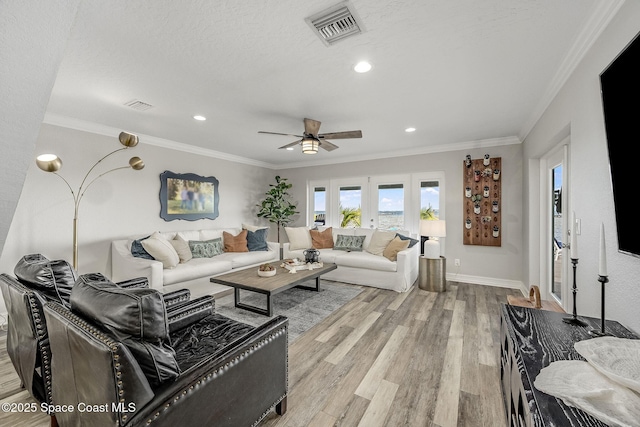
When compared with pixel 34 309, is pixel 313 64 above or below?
above

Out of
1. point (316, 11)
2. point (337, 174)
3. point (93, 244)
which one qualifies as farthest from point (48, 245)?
point (337, 174)

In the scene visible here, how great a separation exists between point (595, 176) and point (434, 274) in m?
2.63

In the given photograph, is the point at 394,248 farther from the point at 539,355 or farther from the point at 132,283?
the point at 132,283

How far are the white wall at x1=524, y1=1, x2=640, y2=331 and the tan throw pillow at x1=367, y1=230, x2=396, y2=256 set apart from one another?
2.75 m

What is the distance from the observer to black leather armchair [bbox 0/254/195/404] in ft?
4.99

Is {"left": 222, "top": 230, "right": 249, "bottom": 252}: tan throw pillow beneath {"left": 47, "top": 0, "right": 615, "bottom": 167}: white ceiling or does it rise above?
→ beneath

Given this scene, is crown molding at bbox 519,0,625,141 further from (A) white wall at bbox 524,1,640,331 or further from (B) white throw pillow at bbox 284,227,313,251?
(B) white throw pillow at bbox 284,227,313,251

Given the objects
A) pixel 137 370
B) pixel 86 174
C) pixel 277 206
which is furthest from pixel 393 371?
pixel 277 206

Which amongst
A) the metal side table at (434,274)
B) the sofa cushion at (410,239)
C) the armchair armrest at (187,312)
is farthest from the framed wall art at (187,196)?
the metal side table at (434,274)

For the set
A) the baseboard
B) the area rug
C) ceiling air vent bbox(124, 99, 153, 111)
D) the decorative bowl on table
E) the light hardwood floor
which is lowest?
the light hardwood floor

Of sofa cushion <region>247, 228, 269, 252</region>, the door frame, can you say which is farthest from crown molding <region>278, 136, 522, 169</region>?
sofa cushion <region>247, 228, 269, 252</region>

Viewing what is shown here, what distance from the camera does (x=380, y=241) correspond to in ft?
15.7

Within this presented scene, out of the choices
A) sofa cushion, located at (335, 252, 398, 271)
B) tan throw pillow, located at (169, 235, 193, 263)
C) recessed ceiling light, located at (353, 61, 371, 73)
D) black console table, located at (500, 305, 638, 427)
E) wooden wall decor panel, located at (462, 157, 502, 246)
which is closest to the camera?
black console table, located at (500, 305, 638, 427)

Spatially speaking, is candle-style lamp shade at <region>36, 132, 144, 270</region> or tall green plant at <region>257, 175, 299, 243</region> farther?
tall green plant at <region>257, 175, 299, 243</region>
